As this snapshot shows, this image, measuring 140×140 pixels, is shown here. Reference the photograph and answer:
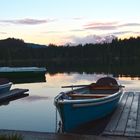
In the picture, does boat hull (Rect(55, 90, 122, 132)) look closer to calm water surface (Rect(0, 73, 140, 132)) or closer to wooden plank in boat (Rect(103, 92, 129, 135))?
wooden plank in boat (Rect(103, 92, 129, 135))

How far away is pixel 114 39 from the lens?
515 feet

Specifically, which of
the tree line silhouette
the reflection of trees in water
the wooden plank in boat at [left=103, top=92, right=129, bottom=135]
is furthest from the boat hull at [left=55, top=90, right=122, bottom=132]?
the tree line silhouette

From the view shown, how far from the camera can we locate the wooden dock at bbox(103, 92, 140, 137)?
36.4 ft

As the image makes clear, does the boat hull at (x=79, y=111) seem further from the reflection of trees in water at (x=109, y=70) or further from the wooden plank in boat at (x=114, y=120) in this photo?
the reflection of trees in water at (x=109, y=70)

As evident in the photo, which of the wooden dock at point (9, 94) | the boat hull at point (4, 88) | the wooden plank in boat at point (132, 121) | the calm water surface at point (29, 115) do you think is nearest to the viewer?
the wooden plank in boat at point (132, 121)

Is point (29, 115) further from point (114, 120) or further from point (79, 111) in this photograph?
point (79, 111)

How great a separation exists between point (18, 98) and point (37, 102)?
2301mm

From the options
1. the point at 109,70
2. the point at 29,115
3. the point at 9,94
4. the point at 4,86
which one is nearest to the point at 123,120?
the point at 29,115

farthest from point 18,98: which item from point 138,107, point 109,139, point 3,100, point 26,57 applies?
point 26,57

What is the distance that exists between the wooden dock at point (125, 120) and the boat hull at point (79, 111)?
59 centimetres

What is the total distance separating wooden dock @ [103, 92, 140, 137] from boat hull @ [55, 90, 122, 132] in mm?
588

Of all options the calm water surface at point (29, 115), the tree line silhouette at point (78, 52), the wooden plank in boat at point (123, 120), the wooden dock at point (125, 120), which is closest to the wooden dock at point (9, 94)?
the calm water surface at point (29, 115)

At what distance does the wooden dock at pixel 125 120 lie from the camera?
11.1 m

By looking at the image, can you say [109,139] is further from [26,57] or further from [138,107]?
[26,57]
